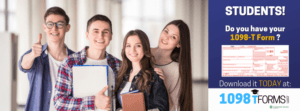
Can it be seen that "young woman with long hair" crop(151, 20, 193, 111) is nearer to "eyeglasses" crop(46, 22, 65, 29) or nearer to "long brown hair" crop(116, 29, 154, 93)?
"long brown hair" crop(116, 29, 154, 93)

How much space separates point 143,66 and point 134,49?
155mm

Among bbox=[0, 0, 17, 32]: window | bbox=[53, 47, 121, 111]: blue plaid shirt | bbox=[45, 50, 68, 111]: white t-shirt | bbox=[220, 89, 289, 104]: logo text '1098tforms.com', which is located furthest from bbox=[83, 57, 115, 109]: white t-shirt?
bbox=[220, 89, 289, 104]: logo text '1098tforms.com'

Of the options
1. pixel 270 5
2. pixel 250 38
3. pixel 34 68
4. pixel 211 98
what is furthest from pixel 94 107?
pixel 270 5

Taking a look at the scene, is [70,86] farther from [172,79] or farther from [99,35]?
[172,79]

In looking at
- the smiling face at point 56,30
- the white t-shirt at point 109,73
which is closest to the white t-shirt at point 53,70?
the smiling face at point 56,30

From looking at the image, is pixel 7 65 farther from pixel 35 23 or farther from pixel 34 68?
pixel 35 23

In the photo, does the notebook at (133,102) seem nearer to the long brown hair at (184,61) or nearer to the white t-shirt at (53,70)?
the long brown hair at (184,61)

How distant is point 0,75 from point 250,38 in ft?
7.15

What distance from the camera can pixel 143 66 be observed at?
1.75 m

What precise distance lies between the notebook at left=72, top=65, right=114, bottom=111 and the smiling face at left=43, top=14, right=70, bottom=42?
0.29m

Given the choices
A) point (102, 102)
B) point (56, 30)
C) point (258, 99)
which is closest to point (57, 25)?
point (56, 30)

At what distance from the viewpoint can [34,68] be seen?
1.79 m

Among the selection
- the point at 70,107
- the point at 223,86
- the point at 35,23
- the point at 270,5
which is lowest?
the point at 70,107

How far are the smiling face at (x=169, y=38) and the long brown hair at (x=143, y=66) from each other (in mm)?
127
